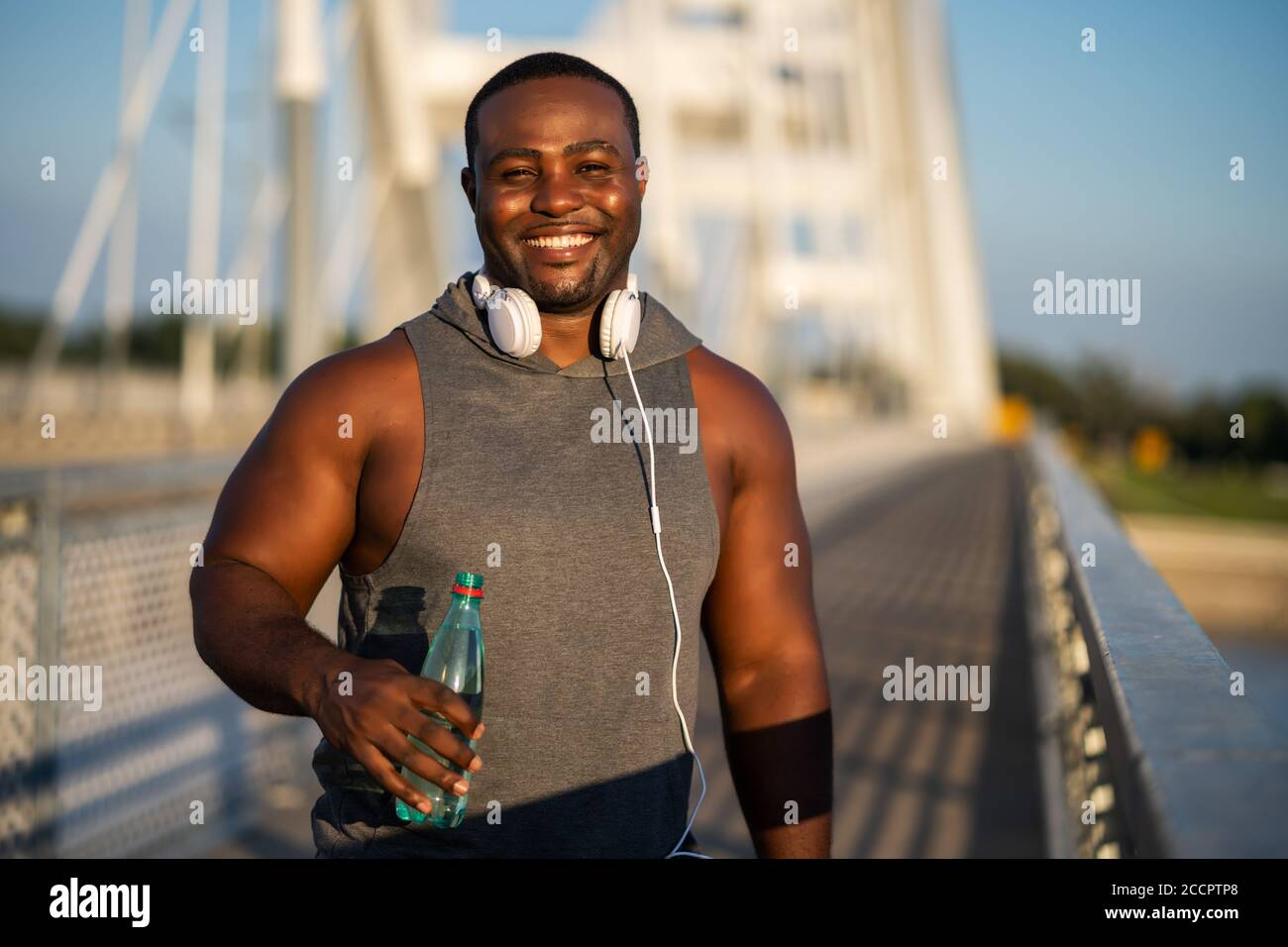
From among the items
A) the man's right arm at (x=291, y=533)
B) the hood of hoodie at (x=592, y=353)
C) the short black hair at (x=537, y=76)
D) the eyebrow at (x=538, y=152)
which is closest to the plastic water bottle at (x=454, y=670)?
the man's right arm at (x=291, y=533)

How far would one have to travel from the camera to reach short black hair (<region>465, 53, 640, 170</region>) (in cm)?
226

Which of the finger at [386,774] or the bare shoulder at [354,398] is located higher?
the bare shoulder at [354,398]

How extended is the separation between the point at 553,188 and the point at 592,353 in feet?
0.82

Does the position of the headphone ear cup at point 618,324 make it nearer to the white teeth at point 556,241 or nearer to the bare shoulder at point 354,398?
the white teeth at point 556,241

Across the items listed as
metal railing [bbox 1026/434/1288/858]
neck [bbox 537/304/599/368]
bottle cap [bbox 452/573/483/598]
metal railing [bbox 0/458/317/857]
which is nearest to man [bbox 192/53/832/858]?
neck [bbox 537/304/599/368]

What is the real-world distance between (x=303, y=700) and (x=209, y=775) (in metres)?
4.24

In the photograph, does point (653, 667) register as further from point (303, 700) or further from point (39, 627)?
point (39, 627)

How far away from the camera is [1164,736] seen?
1534 mm

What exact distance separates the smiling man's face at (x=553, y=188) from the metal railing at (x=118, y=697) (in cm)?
268

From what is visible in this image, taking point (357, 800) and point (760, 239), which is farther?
point (760, 239)

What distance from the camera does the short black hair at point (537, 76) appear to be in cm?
226
